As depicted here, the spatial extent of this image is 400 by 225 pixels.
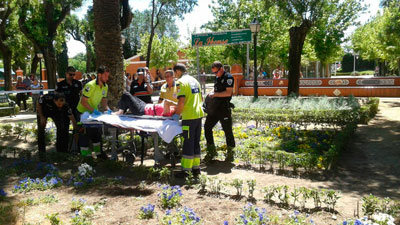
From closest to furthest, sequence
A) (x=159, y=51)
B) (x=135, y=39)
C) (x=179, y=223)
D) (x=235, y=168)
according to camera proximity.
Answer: (x=179, y=223), (x=235, y=168), (x=159, y=51), (x=135, y=39)

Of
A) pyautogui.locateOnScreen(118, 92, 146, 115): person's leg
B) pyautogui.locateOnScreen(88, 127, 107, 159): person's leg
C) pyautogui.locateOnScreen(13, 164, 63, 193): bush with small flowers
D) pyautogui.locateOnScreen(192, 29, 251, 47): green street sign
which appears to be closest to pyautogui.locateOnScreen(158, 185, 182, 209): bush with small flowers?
pyautogui.locateOnScreen(13, 164, 63, 193): bush with small flowers

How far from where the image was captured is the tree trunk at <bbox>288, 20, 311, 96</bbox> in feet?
50.0

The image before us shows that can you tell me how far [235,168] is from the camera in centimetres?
668

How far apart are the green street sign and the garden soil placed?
1385 centimetres

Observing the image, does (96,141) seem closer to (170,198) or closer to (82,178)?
(82,178)

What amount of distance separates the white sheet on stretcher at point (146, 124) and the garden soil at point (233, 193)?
0.85 m

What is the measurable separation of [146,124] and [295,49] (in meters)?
11.3

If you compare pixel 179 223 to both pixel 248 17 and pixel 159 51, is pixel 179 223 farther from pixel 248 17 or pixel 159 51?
pixel 159 51

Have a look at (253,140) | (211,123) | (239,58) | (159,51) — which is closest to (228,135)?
(211,123)

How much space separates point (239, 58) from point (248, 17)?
4.49m

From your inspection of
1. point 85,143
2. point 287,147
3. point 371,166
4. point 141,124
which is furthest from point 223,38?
point 141,124

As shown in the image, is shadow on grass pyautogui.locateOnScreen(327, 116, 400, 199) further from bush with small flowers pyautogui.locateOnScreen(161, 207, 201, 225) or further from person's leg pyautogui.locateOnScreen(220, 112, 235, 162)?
bush with small flowers pyautogui.locateOnScreen(161, 207, 201, 225)

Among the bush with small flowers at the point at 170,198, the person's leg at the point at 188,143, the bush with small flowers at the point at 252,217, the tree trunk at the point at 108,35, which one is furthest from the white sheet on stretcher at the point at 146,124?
the tree trunk at the point at 108,35

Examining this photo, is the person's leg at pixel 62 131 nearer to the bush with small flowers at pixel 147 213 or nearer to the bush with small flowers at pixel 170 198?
the bush with small flowers at pixel 170 198
